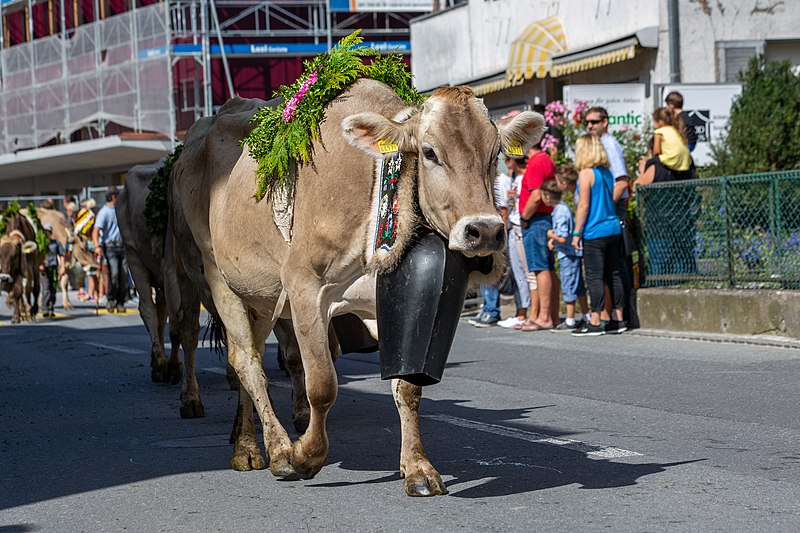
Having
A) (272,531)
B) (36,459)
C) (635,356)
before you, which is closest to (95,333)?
(635,356)

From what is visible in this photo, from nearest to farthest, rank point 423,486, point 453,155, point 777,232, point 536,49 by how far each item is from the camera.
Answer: point 453,155, point 423,486, point 777,232, point 536,49

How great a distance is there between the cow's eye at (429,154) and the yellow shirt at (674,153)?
897 centimetres

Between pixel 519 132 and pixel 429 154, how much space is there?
55cm

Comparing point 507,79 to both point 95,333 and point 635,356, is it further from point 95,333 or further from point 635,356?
point 635,356

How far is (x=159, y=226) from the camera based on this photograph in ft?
34.7

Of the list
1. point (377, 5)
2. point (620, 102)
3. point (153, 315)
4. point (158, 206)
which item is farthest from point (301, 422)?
point (377, 5)

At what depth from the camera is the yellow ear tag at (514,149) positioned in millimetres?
6555

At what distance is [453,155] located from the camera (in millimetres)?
6203

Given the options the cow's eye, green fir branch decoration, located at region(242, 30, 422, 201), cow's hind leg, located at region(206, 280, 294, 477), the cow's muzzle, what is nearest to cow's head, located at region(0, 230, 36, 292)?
cow's hind leg, located at region(206, 280, 294, 477)

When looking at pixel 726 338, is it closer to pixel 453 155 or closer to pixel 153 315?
pixel 153 315

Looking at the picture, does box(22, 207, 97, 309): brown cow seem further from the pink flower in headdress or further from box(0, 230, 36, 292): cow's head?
the pink flower in headdress

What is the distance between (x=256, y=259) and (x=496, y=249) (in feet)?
6.59

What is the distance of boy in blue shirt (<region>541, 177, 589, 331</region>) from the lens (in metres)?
15.0

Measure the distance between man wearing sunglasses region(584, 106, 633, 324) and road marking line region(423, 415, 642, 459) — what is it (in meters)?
6.01
